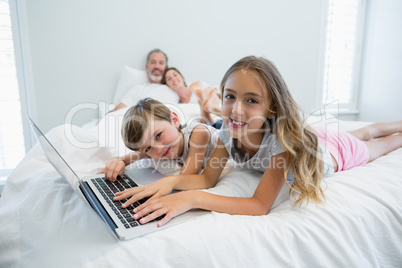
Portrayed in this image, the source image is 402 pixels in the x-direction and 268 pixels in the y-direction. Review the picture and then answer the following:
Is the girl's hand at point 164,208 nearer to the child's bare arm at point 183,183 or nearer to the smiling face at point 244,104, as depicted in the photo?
the child's bare arm at point 183,183

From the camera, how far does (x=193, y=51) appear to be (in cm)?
253

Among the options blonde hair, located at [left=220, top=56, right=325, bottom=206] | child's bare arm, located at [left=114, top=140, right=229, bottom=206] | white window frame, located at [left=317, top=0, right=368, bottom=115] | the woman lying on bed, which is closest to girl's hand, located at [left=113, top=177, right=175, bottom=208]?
child's bare arm, located at [left=114, top=140, right=229, bottom=206]

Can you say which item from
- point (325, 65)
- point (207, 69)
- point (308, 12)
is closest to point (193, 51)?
point (207, 69)

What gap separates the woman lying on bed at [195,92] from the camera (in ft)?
6.25

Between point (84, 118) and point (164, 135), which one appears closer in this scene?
point (164, 135)

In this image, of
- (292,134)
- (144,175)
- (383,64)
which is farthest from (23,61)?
(383,64)

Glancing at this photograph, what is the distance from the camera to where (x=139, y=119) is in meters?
Result: 1.02

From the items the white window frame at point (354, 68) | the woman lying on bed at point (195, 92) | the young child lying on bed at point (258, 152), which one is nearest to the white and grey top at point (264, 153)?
the young child lying on bed at point (258, 152)

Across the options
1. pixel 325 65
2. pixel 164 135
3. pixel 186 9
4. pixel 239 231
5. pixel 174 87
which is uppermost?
pixel 186 9

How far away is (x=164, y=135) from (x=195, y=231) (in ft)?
1.60

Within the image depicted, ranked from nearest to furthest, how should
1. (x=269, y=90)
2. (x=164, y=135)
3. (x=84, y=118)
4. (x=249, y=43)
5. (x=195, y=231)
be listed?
(x=195, y=231) < (x=269, y=90) < (x=164, y=135) < (x=84, y=118) < (x=249, y=43)

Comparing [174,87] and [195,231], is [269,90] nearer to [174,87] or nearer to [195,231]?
[195,231]

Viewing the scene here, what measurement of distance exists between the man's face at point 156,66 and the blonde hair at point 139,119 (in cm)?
123

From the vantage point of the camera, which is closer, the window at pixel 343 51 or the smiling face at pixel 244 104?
the smiling face at pixel 244 104
